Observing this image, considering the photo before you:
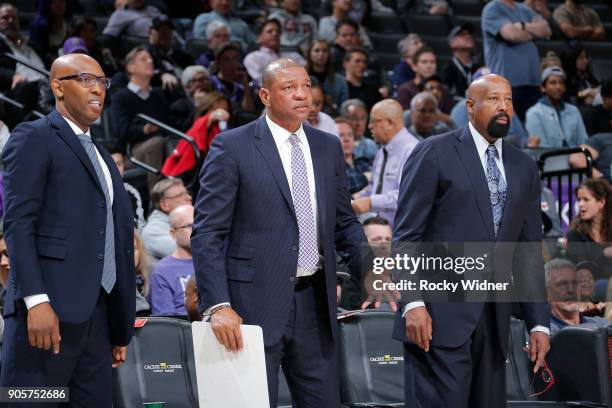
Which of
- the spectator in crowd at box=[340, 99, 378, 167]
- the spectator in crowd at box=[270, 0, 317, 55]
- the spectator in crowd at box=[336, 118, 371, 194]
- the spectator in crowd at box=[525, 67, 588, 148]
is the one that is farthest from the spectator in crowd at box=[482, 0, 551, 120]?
the spectator in crowd at box=[270, 0, 317, 55]

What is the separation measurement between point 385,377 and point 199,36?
7.49m

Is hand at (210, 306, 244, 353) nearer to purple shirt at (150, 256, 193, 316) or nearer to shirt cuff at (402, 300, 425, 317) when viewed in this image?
shirt cuff at (402, 300, 425, 317)

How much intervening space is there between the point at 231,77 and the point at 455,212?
6.68 metres

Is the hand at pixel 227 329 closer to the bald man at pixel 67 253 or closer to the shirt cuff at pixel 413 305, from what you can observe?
the bald man at pixel 67 253

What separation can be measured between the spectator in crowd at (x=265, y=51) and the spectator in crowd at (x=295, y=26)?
873 mm

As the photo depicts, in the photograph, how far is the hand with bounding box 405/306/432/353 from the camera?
451 cm

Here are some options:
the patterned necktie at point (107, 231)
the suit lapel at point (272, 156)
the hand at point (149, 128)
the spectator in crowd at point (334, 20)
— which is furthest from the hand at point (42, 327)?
the spectator in crowd at point (334, 20)

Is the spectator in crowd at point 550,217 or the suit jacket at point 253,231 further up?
the spectator in crowd at point 550,217

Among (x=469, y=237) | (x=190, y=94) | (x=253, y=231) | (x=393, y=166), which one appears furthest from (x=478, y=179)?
(x=190, y=94)

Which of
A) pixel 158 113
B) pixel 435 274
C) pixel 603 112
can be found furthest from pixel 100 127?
pixel 435 274

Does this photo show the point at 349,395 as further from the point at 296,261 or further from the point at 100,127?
the point at 100,127

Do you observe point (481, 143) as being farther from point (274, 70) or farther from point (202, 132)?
point (202, 132)

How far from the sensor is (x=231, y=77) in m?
11.0

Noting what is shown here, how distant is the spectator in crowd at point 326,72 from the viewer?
11.5 m
